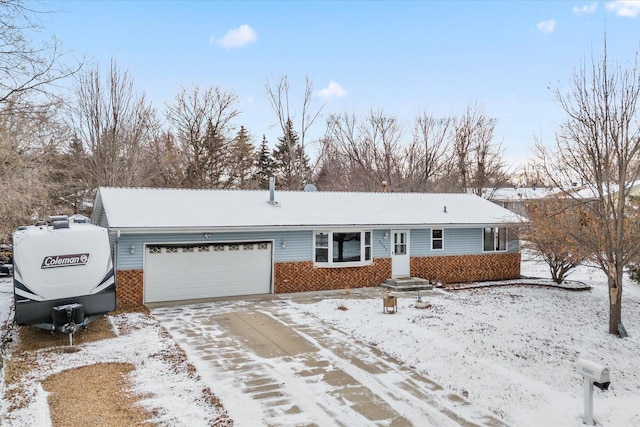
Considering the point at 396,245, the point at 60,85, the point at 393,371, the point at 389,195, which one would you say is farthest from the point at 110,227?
the point at 389,195

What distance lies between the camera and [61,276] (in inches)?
352

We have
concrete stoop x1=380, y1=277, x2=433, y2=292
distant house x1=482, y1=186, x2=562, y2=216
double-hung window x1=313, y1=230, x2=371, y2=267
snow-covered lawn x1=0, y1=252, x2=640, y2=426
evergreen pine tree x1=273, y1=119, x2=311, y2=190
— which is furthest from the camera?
evergreen pine tree x1=273, y1=119, x2=311, y2=190

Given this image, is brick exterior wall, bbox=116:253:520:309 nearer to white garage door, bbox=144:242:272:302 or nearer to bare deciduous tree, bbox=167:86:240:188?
white garage door, bbox=144:242:272:302

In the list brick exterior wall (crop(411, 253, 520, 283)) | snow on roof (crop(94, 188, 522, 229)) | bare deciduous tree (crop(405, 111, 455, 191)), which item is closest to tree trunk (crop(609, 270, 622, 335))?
snow on roof (crop(94, 188, 522, 229))

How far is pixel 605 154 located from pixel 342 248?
27.0 feet

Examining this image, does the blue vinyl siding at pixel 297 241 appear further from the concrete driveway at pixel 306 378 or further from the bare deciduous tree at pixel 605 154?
the bare deciduous tree at pixel 605 154

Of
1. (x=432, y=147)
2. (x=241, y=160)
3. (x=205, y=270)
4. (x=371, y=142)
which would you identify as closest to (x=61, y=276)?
(x=205, y=270)

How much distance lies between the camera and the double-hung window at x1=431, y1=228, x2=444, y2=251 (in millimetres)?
16516

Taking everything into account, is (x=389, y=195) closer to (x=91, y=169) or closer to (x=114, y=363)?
(x=114, y=363)

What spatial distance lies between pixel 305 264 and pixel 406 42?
1046cm

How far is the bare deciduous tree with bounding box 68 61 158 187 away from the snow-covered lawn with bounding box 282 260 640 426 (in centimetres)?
1580

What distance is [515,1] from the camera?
527 inches

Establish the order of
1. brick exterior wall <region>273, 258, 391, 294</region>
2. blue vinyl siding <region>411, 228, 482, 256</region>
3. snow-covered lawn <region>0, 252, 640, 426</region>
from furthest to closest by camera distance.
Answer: blue vinyl siding <region>411, 228, 482, 256</region>
brick exterior wall <region>273, 258, 391, 294</region>
snow-covered lawn <region>0, 252, 640, 426</region>

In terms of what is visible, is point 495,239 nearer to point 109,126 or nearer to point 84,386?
point 84,386
